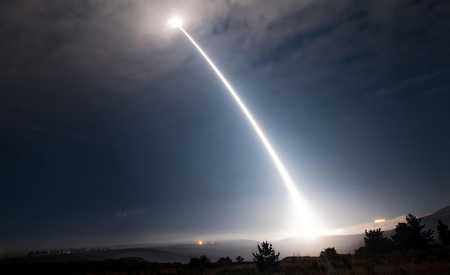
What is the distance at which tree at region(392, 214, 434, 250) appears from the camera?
42.2 meters

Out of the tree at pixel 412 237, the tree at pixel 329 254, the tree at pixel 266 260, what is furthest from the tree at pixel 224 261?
the tree at pixel 412 237

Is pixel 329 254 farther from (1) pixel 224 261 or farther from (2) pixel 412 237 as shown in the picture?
(1) pixel 224 261

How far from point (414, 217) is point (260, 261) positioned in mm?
24963

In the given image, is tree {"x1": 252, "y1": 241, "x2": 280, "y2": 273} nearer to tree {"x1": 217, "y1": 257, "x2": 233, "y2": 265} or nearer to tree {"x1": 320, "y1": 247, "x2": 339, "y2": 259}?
tree {"x1": 320, "y1": 247, "x2": 339, "y2": 259}

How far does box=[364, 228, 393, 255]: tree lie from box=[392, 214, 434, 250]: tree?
1326 mm

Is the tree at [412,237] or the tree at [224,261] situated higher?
the tree at [412,237]

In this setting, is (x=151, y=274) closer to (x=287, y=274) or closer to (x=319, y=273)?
(x=287, y=274)

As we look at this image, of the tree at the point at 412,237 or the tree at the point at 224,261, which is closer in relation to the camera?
the tree at the point at 412,237

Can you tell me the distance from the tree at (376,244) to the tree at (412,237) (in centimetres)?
133

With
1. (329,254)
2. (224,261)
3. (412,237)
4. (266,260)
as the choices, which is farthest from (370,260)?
(224,261)

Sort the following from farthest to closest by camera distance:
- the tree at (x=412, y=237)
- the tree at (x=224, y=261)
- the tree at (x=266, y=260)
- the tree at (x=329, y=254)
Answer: the tree at (x=224, y=261) < the tree at (x=412, y=237) < the tree at (x=329, y=254) < the tree at (x=266, y=260)

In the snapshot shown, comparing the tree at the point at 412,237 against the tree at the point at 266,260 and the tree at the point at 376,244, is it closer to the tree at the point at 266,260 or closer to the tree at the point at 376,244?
the tree at the point at 376,244

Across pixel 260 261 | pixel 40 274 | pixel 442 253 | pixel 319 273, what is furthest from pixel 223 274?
pixel 40 274

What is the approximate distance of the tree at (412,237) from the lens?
42156mm
